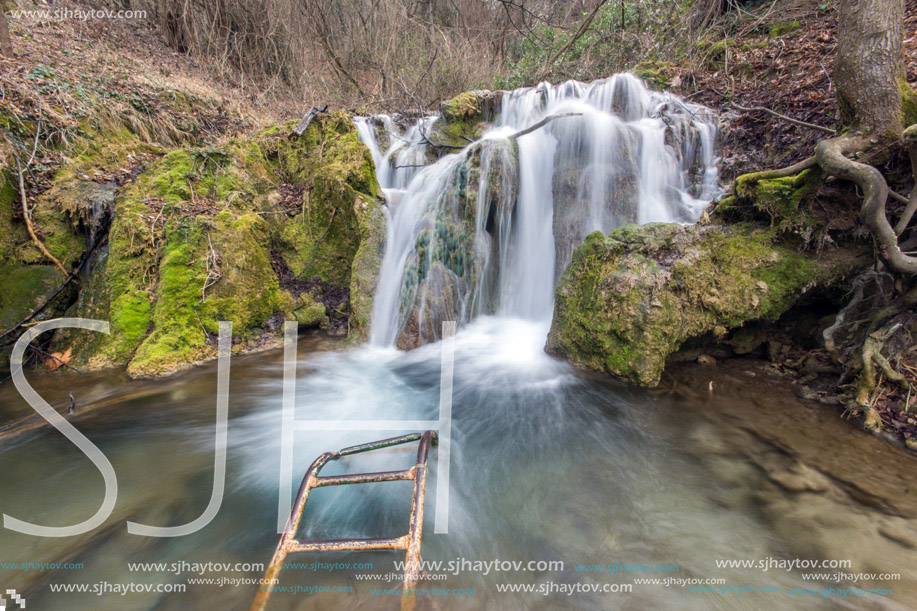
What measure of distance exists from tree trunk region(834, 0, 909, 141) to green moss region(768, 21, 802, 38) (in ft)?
19.3

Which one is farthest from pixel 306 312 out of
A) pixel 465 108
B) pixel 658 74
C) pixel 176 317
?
pixel 658 74

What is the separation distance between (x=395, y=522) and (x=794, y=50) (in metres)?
10.0

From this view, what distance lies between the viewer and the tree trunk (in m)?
2.91

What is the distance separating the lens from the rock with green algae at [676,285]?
11.0ft

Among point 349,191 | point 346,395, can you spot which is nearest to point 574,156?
point 349,191

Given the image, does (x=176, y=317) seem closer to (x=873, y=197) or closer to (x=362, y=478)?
(x=362, y=478)

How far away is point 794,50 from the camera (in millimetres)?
6395

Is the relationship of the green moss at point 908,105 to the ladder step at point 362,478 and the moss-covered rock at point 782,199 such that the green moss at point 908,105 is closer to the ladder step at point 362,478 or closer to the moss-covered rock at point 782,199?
the moss-covered rock at point 782,199

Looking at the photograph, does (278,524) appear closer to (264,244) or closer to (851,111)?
(264,244)

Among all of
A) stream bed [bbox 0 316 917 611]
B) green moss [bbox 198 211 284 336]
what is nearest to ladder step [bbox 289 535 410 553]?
stream bed [bbox 0 316 917 611]

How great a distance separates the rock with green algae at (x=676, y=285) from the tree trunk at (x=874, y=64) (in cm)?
111

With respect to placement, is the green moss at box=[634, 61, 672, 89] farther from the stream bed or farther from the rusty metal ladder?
the rusty metal ladder

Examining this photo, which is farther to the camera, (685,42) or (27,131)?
(685,42)

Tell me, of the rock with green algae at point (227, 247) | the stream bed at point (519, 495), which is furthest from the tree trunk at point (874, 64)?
the rock with green algae at point (227, 247)
